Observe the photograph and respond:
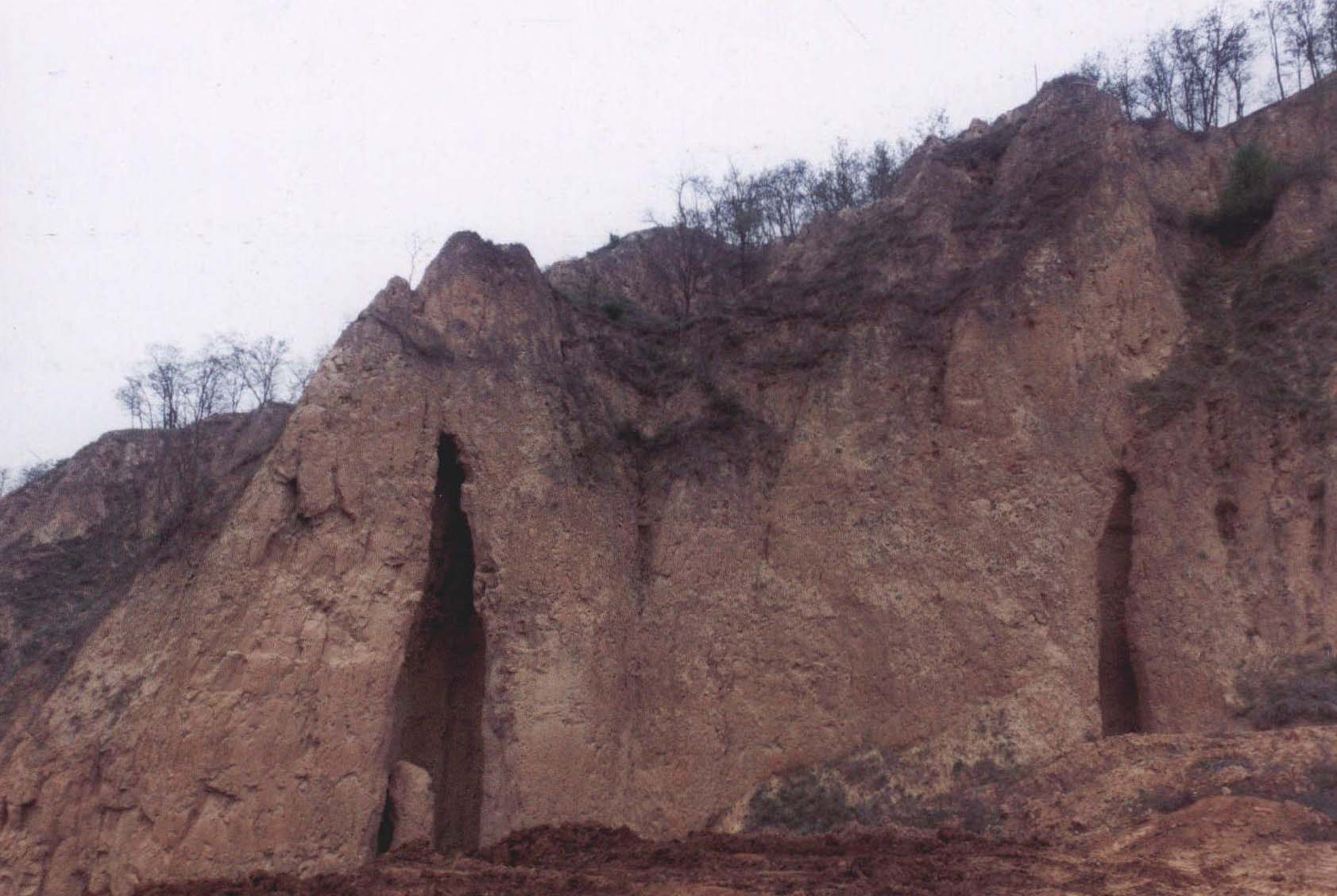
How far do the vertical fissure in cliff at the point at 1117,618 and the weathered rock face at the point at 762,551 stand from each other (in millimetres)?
48

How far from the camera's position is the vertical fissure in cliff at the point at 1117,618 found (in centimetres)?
1523

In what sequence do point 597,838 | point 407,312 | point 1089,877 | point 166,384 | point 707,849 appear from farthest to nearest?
1. point 166,384
2. point 407,312
3. point 597,838
4. point 707,849
5. point 1089,877

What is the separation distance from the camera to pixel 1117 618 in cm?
1559

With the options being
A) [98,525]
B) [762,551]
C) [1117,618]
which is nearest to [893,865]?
[1117,618]

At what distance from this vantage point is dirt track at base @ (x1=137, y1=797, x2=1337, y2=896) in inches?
384

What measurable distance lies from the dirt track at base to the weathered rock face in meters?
1.73

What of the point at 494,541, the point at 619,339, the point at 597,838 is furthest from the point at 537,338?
the point at 597,838

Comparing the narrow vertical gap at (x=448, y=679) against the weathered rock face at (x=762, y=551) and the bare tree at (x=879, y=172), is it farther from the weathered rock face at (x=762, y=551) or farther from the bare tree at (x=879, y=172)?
the bare tree at (x=879, y=172)

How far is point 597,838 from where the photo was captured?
14898 millimetres

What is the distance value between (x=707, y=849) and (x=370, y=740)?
5.48 meters

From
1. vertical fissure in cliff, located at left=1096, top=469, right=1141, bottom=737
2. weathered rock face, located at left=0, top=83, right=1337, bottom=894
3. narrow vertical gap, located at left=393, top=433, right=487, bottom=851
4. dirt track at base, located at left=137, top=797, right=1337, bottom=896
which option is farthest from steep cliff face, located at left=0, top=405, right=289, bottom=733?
vertical fissure in cliff, located at left=1096, top=469, right=1141, bottom=737

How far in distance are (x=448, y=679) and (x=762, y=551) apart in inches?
229

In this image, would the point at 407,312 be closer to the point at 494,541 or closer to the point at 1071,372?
the point at 494,541

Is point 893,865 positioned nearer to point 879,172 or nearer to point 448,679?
point 448,679
